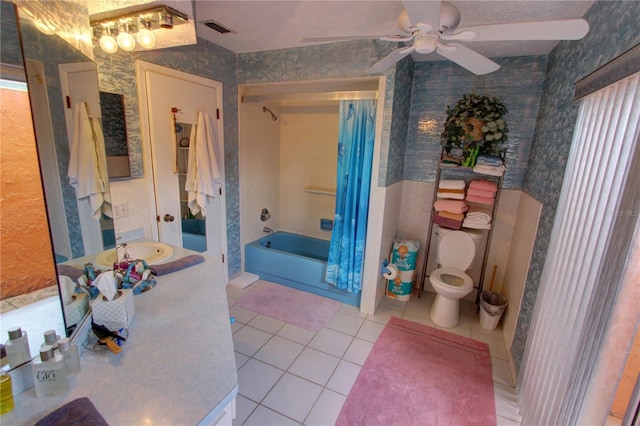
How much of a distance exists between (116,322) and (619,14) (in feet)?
8.27

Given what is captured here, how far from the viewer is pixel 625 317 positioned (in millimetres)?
1123

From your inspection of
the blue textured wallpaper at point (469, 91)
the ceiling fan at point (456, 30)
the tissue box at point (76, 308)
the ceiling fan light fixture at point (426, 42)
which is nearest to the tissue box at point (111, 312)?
the tissue box at point (76, 308)

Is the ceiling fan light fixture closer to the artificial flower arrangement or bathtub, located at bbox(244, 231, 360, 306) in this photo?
the artificial flower arrangement

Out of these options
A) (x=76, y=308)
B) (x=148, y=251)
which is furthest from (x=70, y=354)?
(x=148, y=251)

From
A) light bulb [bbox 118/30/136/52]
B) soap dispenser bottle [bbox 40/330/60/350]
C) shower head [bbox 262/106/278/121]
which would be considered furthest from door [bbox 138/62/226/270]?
soap dispenser bottle [bbox 40/330/60/350]

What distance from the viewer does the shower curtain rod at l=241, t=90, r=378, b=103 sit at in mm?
2632

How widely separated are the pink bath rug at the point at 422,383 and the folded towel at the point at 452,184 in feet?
4.55

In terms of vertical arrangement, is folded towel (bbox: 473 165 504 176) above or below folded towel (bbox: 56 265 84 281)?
above

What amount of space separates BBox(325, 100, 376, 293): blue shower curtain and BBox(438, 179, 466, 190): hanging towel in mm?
796

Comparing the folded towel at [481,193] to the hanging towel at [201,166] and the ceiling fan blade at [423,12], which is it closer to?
the ceiling fan blade at [423,12]

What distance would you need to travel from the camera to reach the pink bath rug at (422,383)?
6.12 feet

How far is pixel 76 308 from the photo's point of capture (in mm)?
1062

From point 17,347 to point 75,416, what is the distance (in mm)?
254

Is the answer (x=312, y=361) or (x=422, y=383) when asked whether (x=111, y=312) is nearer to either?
(x=312, y=361)
